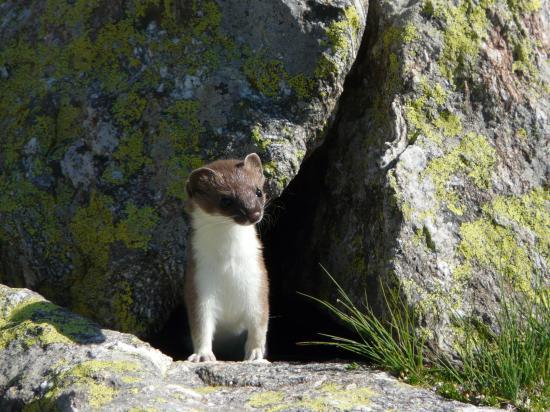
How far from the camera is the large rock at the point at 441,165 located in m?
5.97

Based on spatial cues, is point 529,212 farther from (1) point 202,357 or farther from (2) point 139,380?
(2) point 139,380

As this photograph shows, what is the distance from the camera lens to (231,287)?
6.11 meters

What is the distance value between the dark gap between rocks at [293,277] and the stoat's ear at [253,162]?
0.80 metres

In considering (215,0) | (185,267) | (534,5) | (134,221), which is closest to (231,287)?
(185,267)

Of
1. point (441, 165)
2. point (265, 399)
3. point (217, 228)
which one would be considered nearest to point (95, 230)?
point (217, 228)

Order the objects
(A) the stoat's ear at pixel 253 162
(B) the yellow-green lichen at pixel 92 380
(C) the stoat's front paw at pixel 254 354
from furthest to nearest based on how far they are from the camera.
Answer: (C) the stoat's front paw at pixel 254 354 → (A) the stoat's ear at pixel 253 162 → (B) the yellow-green lichen at pixel 92 380

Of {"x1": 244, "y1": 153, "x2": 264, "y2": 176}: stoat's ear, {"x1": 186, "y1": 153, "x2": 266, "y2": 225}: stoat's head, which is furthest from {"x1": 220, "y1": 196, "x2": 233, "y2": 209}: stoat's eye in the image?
{"x1": 244, "y1": 153, "x2": 264, "y2": 176}: stoat's ear

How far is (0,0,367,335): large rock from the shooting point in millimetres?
6332

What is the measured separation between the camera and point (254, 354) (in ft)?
20.4

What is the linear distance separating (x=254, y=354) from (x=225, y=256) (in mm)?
750

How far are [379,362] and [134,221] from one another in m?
2.06

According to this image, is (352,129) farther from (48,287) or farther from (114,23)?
(48,287)

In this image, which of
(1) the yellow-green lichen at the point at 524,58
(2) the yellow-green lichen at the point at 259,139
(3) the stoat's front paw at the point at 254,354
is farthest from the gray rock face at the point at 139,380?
(1) the yellow-green lichen at the point at 524,58

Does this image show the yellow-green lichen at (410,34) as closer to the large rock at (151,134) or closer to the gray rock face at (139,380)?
the large rock at (151,134)
